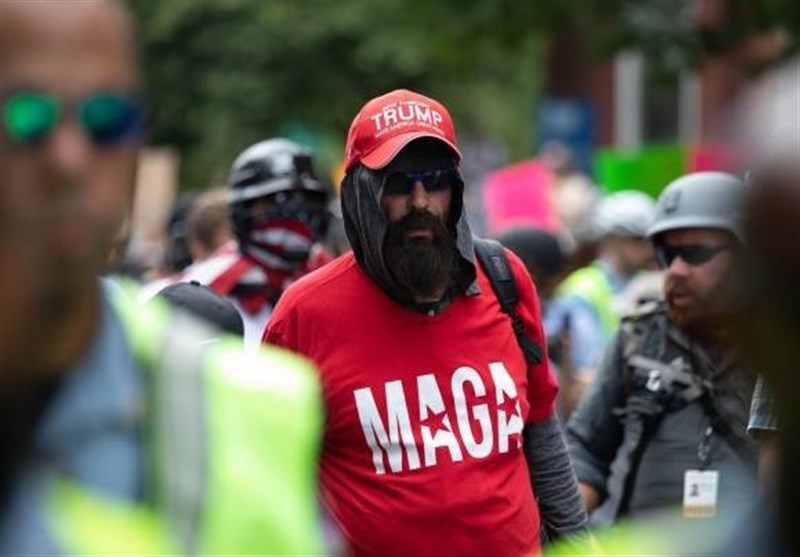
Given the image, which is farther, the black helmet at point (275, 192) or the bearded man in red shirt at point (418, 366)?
the black helmet at point (275, 192)

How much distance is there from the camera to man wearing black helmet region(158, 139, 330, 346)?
7484mm

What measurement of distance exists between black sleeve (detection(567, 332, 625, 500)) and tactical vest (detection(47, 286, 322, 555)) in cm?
483

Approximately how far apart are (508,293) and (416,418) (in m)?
0.50

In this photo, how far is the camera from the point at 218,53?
35.3 m

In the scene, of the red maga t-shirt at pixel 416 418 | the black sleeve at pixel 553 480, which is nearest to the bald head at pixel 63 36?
the red maga t-shirt at pixel 416 418

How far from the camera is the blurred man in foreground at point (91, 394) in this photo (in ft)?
5.80

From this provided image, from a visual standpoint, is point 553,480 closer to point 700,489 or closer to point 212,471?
point 700,489

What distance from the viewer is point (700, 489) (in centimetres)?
634

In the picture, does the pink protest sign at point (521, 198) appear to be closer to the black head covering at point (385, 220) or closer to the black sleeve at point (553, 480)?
the black sleeve at point (553, 480)

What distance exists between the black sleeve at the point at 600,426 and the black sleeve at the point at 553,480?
0.95 metres

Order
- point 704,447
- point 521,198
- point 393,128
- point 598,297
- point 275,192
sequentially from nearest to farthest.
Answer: point 393,128 < point 704,447 < point 275,192 < point 598,297 < point 521,198

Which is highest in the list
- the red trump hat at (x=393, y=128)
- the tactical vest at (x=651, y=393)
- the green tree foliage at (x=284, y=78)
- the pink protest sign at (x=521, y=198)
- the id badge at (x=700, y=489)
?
the green tree foliage at (x=284, y=78)

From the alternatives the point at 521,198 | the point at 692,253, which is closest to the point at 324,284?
the point at 692,253

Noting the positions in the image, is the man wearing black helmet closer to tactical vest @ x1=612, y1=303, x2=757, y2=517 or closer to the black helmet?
the black helmet
